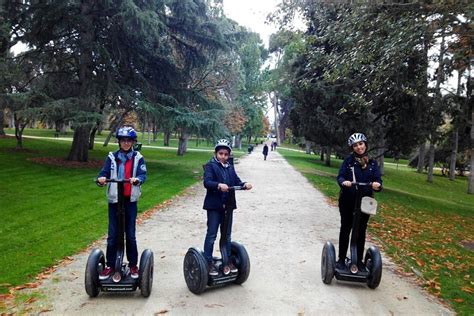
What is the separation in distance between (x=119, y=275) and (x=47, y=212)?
5394 millimetres

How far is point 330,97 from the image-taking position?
811 inches

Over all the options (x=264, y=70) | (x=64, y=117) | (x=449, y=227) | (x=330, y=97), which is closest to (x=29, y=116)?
(x=64, y=117)

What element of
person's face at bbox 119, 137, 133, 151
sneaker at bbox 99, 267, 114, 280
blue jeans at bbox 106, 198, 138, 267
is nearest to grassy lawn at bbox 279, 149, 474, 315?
blue jeans at bbox 106, 198, 138, 267

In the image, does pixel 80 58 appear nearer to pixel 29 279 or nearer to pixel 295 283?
pixel 29 279

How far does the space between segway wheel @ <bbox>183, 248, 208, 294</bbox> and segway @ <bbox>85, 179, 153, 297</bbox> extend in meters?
0.51

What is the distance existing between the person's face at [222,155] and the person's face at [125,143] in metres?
1.15

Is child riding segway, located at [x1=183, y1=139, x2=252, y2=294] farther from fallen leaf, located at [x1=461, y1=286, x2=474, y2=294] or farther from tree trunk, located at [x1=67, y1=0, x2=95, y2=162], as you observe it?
tree trunk, located at [x1=67, y1=0, x2=95, y2=162]

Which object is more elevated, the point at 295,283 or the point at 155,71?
the point at 155,71

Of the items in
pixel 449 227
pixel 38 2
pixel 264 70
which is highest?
pixel 264 70

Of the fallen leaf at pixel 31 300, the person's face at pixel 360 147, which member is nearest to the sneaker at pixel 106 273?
the fallen leaf at pixel 31 300

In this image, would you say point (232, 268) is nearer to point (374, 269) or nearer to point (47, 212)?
point (374, 269)

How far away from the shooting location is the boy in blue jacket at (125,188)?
5.00 m

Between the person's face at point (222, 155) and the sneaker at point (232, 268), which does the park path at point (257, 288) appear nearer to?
the sneaker at point (232, 268)

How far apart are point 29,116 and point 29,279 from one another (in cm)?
1311
